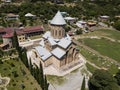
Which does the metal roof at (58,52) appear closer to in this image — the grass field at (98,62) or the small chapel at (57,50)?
the small chapel at (57,50)

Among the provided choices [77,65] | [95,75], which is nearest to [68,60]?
[77,65]

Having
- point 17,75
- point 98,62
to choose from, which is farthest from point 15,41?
point 98,62

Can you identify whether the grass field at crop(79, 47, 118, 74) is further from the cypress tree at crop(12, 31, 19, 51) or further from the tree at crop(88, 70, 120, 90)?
the cypress tree at crop(12, 31, 19, 51)

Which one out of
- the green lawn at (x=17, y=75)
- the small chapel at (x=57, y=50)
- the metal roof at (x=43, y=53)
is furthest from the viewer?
the metal roof at (x=43, y=53)

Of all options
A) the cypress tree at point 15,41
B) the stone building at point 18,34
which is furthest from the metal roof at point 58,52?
the stone building at point 18,34

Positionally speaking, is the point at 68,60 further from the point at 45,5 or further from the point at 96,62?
A: the point at 45,5

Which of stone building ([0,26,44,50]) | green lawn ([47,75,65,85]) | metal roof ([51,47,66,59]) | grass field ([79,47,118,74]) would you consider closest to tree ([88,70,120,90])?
green lawn ([47,75,65,85])

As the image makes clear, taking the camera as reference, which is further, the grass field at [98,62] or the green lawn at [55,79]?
the grass field at [98,62]
